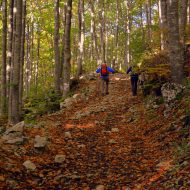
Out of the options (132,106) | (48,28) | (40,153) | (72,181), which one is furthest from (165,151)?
(48,28)

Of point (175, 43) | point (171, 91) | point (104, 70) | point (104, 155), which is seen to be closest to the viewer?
point (104, 155)

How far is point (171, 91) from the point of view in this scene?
949cm

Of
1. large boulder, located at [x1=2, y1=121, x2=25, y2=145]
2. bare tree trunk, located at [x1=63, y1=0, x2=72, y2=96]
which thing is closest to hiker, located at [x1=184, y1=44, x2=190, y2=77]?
bare tree trunk, located at [x1=63, y1=0, x2=72, y2=96]

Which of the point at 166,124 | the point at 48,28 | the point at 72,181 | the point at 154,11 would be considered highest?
the point at 154,11

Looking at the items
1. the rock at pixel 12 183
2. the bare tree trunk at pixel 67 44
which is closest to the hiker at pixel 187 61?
the bare tree trunk at pixel 67 44

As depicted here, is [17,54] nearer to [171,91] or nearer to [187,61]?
[171,91]

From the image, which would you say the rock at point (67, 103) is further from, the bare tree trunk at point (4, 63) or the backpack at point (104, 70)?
the bare tree trunk at point (4, 63)

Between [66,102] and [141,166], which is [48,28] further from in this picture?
[141,166]

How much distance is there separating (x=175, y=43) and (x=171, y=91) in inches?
63.0

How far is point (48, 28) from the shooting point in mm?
25141

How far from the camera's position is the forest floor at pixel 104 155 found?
5254mm

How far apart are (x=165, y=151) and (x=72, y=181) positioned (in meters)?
2.32

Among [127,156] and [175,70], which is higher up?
[175,70]

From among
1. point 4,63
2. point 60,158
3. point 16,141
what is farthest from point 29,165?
point 4,63
